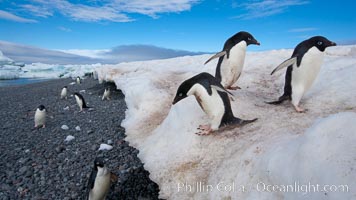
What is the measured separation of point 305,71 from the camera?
5.23 meters

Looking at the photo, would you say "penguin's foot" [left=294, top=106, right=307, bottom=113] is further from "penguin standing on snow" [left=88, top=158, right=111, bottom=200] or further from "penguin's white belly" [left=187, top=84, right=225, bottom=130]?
"penguin standing on snow" [left=88, top=158, right=111, bottom=200]

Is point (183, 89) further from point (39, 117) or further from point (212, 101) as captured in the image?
point (39, 117)

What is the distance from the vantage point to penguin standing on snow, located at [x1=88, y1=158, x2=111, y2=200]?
462cm

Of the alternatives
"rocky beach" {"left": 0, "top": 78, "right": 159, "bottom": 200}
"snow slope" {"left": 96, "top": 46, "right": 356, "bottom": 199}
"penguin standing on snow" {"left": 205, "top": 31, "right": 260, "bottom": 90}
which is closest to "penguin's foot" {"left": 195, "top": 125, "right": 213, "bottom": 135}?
"snow slope" {"left": 96, "top": 46, "right": 356, "bottom": 199}

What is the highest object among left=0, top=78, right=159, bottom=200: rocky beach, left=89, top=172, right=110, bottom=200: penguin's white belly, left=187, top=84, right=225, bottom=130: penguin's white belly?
left=187, top=84, right=225, bottom=130: penguin's white belly

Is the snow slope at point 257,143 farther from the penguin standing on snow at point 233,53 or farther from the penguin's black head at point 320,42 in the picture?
the penguin's black head at point 320,42

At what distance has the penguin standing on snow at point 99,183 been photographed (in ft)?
15.2

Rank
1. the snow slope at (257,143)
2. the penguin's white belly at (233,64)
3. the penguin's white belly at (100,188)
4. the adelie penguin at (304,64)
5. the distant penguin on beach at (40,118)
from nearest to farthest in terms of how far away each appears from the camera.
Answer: the snow slope at (257,143)
the penguin's white belly at (100,188)
the adelie penguin at (304,64)
the penguin's white belly at (233,64)
the distant penguin on beach at (40,118)

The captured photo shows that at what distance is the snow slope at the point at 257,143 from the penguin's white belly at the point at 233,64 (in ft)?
1.77

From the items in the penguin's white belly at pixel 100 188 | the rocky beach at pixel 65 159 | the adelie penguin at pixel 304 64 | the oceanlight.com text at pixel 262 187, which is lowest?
the rocky beach at pixel 65 159

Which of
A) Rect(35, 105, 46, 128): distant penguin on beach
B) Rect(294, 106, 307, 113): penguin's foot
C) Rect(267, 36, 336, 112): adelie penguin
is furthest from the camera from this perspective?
Rect(35, 105, 46, 128): distant penguin on beach

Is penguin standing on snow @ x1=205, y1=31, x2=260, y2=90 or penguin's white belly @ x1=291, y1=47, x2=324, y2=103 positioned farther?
penguin standing on snow @ x1=205, y1=31, x2=260, y2=90

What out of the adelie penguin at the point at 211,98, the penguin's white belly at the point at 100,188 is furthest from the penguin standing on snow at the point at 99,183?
the adelie penguin at the point at 211,98

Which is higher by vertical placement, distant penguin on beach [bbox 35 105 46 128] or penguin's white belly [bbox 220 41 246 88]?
penguin's white belly [bbox 220 41 246 88]
